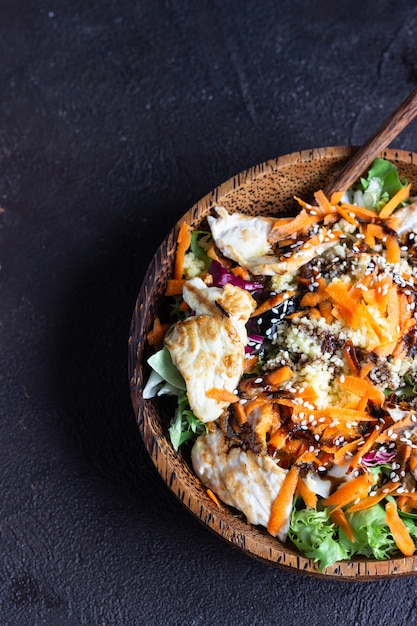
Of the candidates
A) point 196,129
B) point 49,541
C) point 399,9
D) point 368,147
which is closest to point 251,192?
point 368,147

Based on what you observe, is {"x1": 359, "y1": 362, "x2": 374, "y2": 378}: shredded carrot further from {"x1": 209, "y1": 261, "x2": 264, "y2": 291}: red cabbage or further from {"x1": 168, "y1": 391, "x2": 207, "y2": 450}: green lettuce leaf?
{"x1": 168, "y1": 391, "x2": 207, "y2": 450}: green lettuce leaf

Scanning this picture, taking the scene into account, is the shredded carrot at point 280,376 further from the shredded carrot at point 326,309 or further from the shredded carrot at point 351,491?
the shredded carrot at point 351,491

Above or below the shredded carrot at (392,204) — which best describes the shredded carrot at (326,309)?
below

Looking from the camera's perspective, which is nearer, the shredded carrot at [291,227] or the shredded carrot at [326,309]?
the shredded carrot at [326,309]

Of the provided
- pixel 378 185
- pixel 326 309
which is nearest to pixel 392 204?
pixel 378 185

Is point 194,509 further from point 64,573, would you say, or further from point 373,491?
point 64,573

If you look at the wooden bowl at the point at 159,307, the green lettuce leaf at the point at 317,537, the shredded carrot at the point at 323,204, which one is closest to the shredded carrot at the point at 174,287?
the wooden bowl at the point at 159,307

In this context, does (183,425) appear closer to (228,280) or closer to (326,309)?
(228,280)
